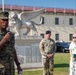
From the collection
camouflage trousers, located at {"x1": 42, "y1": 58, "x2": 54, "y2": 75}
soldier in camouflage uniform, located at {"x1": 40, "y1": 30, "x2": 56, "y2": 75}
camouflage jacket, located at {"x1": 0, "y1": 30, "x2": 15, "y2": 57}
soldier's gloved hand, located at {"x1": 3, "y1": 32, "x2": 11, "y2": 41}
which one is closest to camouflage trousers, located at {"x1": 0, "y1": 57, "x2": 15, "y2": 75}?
camouflage jacket, located at {"x1": 0, "y1": 30, "x2": 15, "y2": 57}

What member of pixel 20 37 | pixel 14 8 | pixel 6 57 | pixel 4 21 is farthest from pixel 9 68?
pixel 14 8

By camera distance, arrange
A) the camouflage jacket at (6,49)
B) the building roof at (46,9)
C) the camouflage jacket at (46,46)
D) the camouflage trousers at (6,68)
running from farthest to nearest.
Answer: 1. the building roof at (46,9)
2. the camouflage jacket at (46,46)
3. the camouflage jacket at (6,49)
4. the camouflage trousers at (6,68)

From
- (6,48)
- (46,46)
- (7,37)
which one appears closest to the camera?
(7,37)

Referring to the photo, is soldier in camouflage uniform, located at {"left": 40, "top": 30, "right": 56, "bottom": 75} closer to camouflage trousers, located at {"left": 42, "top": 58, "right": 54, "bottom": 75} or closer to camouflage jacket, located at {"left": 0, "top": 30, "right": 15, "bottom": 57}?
camouflage trousers, located at {"left": 42, "top": 58, "right": 54, "bottom": 75}

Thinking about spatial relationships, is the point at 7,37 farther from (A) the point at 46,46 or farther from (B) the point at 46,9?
(B) the point at 46,9

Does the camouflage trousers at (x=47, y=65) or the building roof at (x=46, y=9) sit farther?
the building roof at (x=46, y=9)

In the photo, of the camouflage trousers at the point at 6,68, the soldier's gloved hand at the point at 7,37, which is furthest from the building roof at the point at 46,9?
the soldier's gloved hand at the point at 7,37

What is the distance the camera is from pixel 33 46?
14984mm

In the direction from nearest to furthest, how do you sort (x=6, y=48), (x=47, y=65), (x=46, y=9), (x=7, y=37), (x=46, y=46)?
1. (x=7, y=37)
2. (x=6, y=48)
3. (x=46, y=46)
4. (x=47, y=65)
5. (x=46, y=9)

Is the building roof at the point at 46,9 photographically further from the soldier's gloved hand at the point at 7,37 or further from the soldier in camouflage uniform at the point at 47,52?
the soldier's gloved hand at the point at 7,37

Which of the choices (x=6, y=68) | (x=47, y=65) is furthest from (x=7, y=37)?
(x=47, y=65)

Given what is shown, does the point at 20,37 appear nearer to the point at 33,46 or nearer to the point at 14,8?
the point at 33,46

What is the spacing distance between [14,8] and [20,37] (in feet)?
141

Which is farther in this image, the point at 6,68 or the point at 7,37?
the point at 6,68
